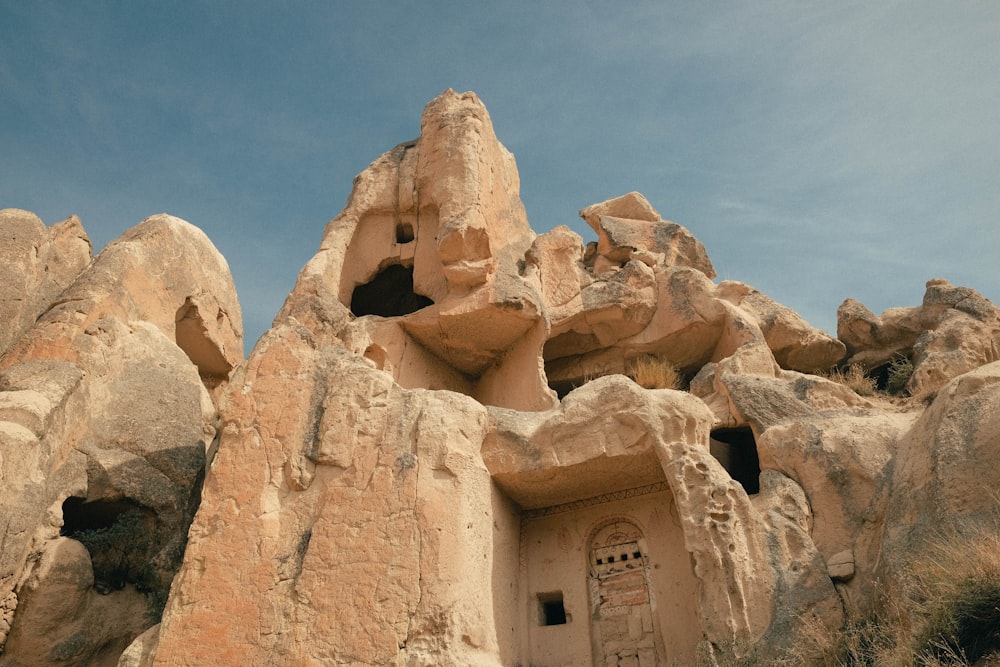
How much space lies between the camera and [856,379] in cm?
1245

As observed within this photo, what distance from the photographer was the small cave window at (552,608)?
29.5ft

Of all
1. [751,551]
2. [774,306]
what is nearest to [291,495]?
[751,551]

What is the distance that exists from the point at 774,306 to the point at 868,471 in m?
6.50

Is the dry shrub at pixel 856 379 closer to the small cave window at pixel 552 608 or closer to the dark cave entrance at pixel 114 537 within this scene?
the small cave window at pixel 552 608

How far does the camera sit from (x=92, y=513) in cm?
931

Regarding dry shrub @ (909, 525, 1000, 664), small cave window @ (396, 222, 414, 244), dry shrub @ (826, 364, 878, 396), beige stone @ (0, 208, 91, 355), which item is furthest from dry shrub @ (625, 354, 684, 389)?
beige stone @ (0, 208, 91, 355)

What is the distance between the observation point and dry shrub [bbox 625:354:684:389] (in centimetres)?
1239

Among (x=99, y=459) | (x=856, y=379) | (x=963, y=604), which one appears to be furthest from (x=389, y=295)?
(x=963, y=604)

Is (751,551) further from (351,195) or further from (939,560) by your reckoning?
(351,195)

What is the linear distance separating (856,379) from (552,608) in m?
6.50

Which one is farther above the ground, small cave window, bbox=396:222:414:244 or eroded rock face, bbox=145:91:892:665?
small cave window, bbox=396:222:414:244

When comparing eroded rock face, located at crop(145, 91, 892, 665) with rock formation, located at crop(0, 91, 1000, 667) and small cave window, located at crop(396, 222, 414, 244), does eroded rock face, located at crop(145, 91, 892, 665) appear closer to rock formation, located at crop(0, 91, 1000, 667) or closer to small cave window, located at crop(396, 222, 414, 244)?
rock formation, located at crop(0, 91, 1000, 667)

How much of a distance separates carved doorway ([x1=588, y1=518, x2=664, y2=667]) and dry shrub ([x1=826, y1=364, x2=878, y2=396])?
4.67 meters

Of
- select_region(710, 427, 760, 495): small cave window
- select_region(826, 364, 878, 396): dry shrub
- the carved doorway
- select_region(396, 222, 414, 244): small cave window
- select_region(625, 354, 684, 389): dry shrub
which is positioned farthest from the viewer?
select_region(396, 222, 414, 244): small cave window
